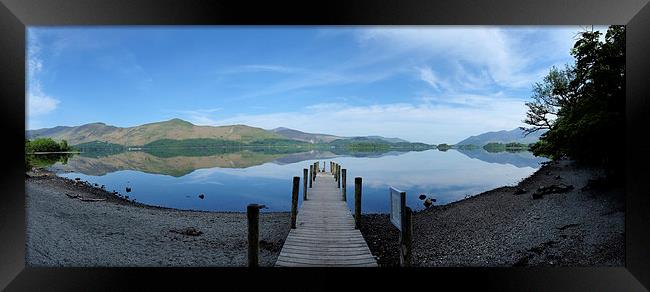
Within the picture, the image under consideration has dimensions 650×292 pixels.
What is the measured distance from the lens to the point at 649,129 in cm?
310

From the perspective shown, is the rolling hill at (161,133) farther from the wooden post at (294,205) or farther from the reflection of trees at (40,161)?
the wooden post at (294,205)

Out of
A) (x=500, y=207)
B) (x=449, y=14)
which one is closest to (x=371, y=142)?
(x=500, y=207)

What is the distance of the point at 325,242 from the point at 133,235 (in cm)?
604

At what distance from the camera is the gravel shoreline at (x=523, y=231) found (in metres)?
5.38

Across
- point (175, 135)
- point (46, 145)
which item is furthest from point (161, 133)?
point (46, 145)

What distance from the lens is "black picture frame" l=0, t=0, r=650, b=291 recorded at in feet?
9.87

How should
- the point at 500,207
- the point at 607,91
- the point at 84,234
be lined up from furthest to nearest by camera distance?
the point at 500,207, the point at 84,234, the point at 607,91

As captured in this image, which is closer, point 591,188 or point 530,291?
point 530,291

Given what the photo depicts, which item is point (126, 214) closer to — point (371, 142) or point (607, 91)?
point (607, 91)

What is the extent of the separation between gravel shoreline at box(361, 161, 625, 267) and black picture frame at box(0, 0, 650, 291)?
2082 mm

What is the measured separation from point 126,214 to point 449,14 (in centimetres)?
1105

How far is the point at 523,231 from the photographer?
22.7ft

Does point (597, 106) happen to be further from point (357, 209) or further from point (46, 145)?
point (46, 145)

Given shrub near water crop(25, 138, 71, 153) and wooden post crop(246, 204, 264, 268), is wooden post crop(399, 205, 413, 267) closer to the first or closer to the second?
wooden post crop(246, 204, 264, 268)
